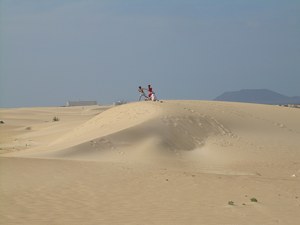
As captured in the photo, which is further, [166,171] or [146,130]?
[146,130]

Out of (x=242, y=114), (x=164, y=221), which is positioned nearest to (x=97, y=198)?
(x=164, y=221)

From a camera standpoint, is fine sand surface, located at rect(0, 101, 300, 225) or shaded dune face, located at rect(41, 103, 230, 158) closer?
fine sand surface, located at rect(0, 101, 300, 225)

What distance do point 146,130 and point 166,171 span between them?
17.0ft

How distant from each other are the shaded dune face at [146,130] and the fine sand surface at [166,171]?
0.05 m

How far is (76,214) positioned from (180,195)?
3.28m

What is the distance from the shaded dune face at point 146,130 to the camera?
1888cm

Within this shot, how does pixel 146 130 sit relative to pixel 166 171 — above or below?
above

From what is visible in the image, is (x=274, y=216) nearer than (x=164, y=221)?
No

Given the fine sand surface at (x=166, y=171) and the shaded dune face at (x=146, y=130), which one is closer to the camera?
the fine sand surface at (x=166, y=171)

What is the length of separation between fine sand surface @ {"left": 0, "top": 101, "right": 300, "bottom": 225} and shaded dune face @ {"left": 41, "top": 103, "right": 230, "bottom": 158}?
0.05 m

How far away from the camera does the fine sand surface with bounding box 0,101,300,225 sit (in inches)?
381

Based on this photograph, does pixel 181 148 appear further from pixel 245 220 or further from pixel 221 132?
pixel 245 220

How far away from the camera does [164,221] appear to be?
905 centimetres

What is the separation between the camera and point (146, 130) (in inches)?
794
